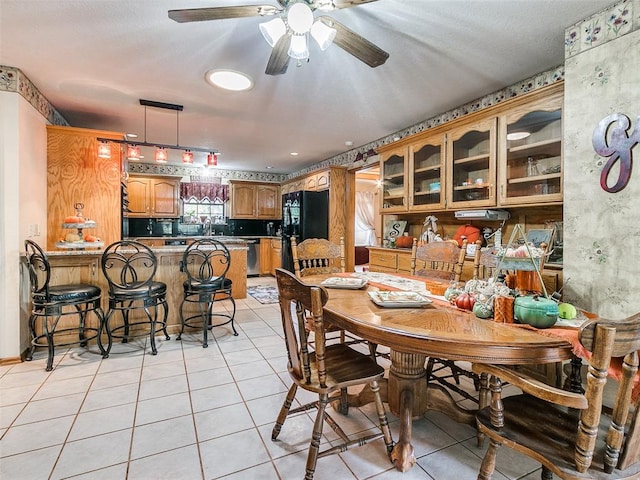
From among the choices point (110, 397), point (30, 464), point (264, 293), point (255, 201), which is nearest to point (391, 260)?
A: point (264, 293)

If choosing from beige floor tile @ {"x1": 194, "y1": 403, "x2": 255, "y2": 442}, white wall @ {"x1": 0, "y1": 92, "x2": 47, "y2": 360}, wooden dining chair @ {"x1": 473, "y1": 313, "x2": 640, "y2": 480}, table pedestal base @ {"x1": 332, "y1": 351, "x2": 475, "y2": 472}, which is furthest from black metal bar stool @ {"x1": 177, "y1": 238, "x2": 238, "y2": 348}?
wooden dining chair @ {"x1": 473, "y1": 313, "x2": 640, "y2": 480}

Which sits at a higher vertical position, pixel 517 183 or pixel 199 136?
pixel 199 136

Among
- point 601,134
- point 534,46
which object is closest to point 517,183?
point 601,134

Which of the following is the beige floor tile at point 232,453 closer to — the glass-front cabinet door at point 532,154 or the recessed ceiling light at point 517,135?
the glass-front cabinet door at point 532,154

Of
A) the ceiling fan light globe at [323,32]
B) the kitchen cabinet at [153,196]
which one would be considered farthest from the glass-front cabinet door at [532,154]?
the kitchen cabinet at [153,196]

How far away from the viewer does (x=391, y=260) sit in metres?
4.09

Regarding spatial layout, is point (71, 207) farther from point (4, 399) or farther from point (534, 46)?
point (534, 46)

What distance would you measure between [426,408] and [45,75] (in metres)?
3.95

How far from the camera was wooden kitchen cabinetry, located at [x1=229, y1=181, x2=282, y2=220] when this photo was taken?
722cm

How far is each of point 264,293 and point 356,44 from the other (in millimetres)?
4221

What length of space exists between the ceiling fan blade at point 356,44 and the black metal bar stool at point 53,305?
8.70 ft

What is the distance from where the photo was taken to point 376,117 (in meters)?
3.87

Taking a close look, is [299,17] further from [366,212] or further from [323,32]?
[366,212]

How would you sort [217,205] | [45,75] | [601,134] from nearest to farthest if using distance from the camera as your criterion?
1. [601,134]
2. [45,75]
3. [217,205]
